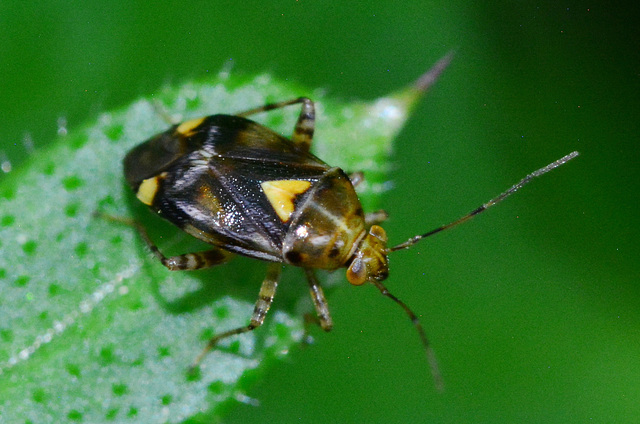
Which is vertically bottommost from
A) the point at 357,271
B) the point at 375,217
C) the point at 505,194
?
the point at 357,271

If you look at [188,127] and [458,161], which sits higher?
[188,127]

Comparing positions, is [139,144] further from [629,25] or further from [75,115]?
[629,25]

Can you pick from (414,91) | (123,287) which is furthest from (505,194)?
(123,287)

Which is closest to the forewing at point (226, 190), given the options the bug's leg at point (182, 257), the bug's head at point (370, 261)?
the bug's leg at point (182, 257)

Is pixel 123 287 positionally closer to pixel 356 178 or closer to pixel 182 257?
pixel 182 257

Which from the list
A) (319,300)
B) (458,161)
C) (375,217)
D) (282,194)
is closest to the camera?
(282,194)

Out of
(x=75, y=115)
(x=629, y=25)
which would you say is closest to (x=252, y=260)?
(x=75, y=115)
